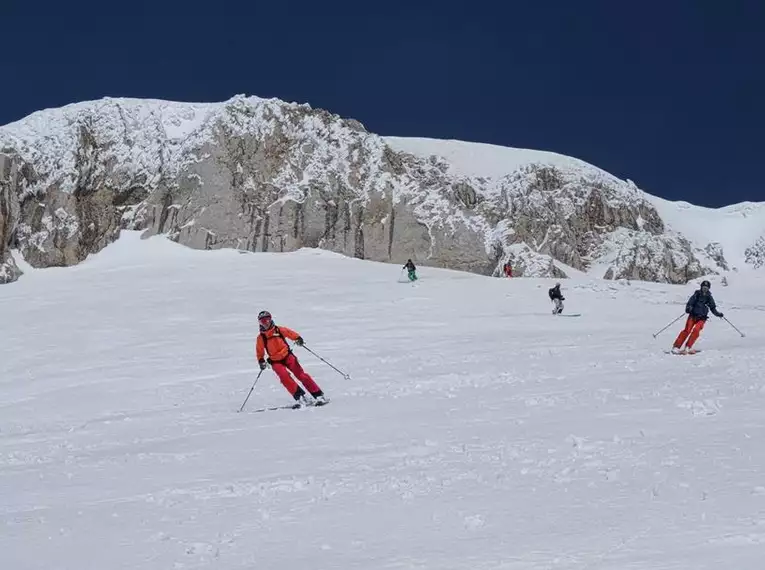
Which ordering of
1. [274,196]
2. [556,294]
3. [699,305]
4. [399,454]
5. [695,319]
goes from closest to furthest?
[399,454], [695,319], [699,305], [556,294], [274,196]

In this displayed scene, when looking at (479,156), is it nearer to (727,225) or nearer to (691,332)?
(727,225)

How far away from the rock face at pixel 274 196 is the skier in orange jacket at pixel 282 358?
47.9 meters

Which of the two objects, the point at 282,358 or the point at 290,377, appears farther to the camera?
the point at 282,358

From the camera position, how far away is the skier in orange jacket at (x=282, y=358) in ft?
41.9

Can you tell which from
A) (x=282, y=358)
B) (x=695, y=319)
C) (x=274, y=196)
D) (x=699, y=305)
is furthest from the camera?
(x=274, y=196)

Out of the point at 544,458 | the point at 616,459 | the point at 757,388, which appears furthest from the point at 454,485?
the point at 757,388

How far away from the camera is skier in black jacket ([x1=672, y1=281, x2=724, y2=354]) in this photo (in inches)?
664

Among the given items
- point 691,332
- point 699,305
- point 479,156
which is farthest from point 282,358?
point 479,156

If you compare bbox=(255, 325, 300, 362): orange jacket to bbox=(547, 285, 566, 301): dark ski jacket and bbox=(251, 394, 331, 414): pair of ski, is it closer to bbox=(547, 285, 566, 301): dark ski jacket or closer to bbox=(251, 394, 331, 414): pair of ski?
bbox=(251, 394, 331, 414): pair of ski

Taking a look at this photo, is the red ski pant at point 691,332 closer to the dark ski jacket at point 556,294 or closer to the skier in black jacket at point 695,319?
the skier in black jacket at point 695,319

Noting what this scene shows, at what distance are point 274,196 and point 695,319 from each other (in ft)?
181

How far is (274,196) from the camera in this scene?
227 feet

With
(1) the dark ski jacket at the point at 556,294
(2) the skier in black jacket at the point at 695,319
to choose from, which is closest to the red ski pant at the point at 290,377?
(2) the skier in black jacket at the point at 695,319

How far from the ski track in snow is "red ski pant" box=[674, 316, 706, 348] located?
0.64m
